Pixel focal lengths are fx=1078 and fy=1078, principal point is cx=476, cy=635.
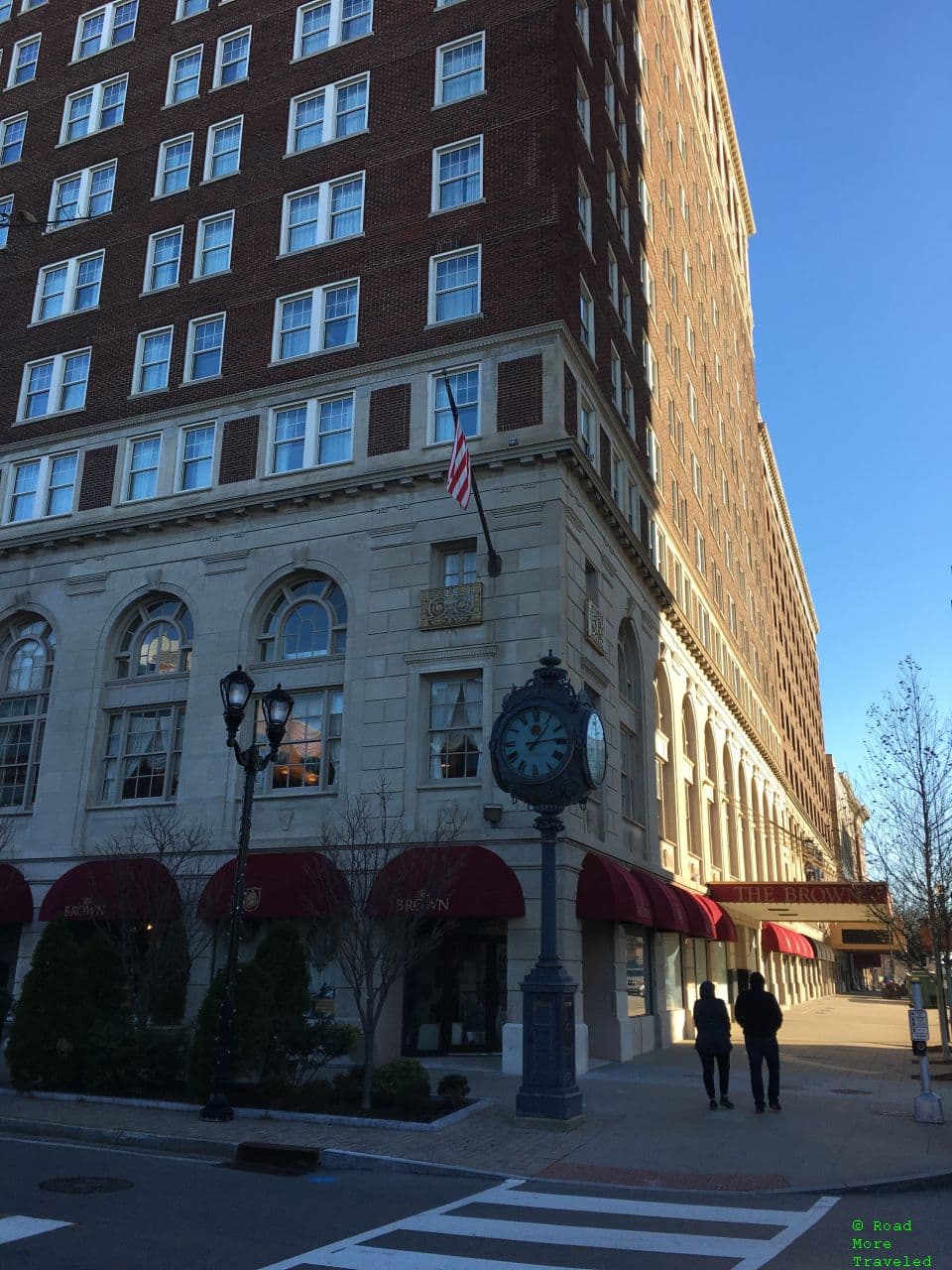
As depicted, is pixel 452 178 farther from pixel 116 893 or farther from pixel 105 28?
pixel 116 893

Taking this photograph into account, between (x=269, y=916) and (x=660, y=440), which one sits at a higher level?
(x=660, y=440)

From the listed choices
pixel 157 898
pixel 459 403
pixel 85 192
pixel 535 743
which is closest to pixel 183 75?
pixel 85 192

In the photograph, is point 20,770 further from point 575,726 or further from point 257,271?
point 575,726

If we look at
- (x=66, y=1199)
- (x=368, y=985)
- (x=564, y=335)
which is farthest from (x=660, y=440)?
(x=66, y=1199)

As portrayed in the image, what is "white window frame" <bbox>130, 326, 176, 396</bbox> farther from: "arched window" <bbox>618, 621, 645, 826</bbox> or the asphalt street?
the asphalt street

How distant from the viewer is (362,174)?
98.8 feet

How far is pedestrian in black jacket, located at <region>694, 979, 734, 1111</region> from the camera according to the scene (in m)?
16.6

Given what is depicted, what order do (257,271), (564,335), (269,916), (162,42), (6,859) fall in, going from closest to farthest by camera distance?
(269,916), (564,335), (6,859), (257,271), (162,42)

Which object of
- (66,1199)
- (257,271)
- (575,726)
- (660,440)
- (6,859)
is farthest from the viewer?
(660,440)

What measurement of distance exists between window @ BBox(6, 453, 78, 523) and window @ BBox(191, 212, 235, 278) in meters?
6.77

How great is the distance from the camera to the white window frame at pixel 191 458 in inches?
1165

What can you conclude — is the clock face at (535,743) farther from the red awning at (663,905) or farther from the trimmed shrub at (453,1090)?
the red awning at (663,905)

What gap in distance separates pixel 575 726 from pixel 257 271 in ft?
65.5

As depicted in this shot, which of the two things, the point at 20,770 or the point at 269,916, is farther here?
the point at 20,770
